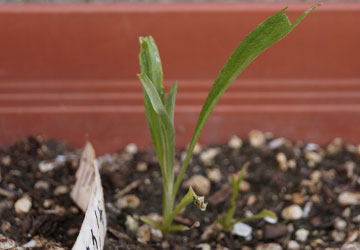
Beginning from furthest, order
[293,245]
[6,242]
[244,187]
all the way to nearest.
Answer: [244,187] → [293,245] → [6,242]

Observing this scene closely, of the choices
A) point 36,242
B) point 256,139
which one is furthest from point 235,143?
point 36,242

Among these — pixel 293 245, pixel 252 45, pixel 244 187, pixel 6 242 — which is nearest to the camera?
pixel 252 45

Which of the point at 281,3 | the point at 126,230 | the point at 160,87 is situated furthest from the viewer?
the point at 281,3

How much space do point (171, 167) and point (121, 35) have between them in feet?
1.06

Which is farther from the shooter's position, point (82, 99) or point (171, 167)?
point (82, 99)

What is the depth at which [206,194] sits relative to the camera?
111 centimetres

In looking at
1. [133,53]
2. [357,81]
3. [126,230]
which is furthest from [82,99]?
[357,81]

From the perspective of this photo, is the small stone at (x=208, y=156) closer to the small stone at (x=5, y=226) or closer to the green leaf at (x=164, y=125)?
the green leaf at (x=164, y=125)

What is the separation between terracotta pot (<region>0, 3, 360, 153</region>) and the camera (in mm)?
1096

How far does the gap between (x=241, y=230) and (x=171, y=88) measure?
0.33 meters

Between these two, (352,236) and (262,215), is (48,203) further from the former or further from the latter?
(352,236)

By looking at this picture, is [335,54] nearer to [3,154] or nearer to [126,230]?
[126,230]

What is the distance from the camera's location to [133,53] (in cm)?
112

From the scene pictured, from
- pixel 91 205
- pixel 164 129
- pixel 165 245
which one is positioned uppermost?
pixel 164 129
